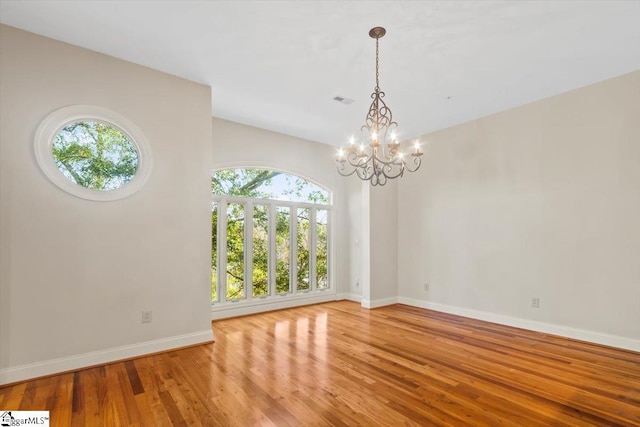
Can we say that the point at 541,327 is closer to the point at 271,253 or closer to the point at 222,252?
the point at 271,253

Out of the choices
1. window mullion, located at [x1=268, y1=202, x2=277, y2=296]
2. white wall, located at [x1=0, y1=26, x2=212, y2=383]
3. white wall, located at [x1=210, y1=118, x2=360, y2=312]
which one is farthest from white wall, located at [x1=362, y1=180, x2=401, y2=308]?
white wall, located at [x1=0, y1=26, x2=212, y2=383]

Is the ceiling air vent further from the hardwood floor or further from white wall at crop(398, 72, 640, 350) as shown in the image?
the hardwood floor

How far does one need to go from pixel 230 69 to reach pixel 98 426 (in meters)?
3.34

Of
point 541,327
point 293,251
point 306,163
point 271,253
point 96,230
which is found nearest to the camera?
point 96,230

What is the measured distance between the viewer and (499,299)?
457 cm

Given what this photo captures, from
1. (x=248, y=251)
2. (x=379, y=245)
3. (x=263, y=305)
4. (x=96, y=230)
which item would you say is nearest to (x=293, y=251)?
(x=248, y=251)

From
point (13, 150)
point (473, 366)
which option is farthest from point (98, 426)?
point (473, 366)

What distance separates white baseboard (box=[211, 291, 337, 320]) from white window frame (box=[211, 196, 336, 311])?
15mm

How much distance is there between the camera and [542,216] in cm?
417

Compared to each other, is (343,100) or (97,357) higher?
(343,100)

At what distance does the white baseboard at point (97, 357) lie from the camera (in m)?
2.72

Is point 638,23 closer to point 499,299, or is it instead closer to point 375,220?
point 499,299

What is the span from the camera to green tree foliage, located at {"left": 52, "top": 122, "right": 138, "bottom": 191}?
3.08 metres

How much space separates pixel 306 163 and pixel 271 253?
179cm
